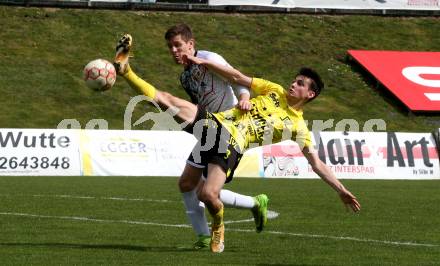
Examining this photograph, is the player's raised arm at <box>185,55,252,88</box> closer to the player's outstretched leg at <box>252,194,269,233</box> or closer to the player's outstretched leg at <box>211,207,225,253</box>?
the player's outstretched leg at <box>211,207,225,253</box>

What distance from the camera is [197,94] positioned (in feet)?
36.9

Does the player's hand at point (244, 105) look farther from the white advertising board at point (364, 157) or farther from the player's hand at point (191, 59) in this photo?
the white advertising board at point (364, 157)

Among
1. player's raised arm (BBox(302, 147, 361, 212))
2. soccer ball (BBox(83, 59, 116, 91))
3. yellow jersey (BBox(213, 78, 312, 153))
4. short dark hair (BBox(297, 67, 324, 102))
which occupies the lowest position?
player's raised arm (BBox(302, 147, 361, 212))

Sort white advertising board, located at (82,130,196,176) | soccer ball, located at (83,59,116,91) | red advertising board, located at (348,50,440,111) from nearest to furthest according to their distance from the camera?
soccer ball, located at (83,59,116,91), white advertising board, located at (82,130,196,176), red advertising board, located at (348,50,440,111)

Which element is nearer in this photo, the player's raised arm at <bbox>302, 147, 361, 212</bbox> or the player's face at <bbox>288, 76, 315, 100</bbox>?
the player's raised arm at <bbox>302, 147, 361, 212</bbox>

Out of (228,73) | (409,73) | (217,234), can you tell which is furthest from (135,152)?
(409,73)

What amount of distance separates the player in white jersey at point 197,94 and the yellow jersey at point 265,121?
0.26 m

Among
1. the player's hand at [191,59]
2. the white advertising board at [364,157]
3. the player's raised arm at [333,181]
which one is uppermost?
the player's hand at [191,59]

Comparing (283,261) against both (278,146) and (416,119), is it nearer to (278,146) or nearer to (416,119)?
(278,146)

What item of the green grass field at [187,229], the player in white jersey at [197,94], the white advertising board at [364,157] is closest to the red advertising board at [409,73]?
the white advertising board at [364,157]

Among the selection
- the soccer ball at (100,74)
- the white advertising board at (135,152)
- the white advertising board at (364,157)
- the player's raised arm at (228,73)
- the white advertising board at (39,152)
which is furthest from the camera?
the white advertising board at (364,157)

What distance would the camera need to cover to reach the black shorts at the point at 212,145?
1065cm

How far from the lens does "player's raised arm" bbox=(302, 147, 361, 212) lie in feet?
32.4

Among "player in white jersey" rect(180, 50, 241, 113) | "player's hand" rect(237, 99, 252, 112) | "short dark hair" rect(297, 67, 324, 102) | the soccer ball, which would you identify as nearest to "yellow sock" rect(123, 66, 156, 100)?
the soccer ball
